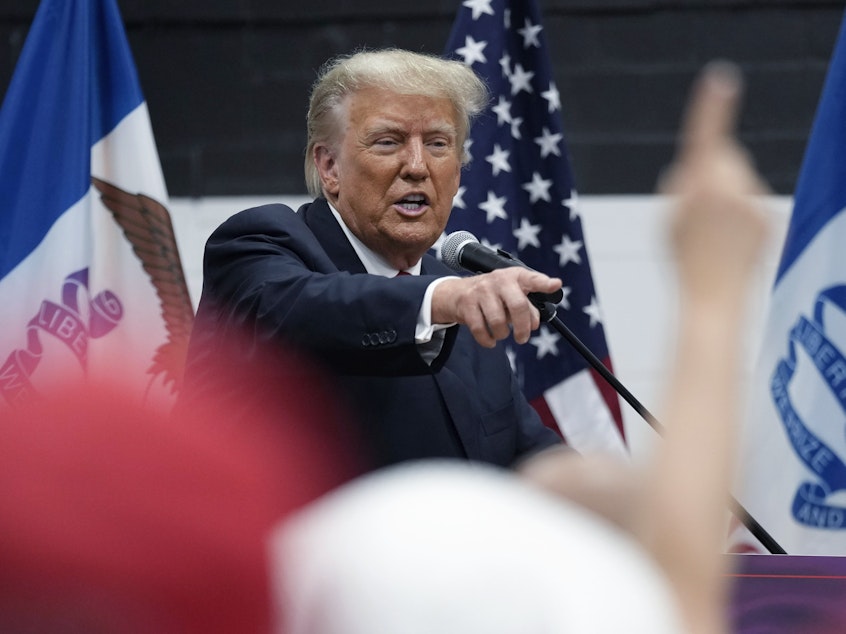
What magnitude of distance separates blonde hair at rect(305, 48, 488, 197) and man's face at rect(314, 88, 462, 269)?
16 millimetres

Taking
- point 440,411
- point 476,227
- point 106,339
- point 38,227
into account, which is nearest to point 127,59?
point 38,227

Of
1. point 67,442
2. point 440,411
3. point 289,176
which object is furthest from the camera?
point 289,176

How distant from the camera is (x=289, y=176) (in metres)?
3.76

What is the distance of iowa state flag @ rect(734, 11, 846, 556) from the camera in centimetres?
291

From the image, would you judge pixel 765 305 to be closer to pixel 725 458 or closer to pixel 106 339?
pixel 106 339

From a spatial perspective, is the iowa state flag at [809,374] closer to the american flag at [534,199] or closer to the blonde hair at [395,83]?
the american flag at [534,199]

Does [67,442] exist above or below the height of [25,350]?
above

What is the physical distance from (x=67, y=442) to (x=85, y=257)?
2.62m

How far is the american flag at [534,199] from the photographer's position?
127 inches

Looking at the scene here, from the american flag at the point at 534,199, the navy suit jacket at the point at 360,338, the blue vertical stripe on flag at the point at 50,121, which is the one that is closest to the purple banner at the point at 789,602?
the navy suit jacket at the point at 360,338

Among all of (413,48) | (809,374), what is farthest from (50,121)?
(809,374)

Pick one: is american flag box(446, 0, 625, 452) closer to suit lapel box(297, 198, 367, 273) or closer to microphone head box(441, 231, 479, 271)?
suit lapel box(297, 198, 367, 273)

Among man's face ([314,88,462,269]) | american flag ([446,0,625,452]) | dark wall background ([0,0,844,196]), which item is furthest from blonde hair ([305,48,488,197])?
dark wall background ([0,0,844,196])

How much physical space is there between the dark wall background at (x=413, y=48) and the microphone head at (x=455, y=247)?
71.2 inches
